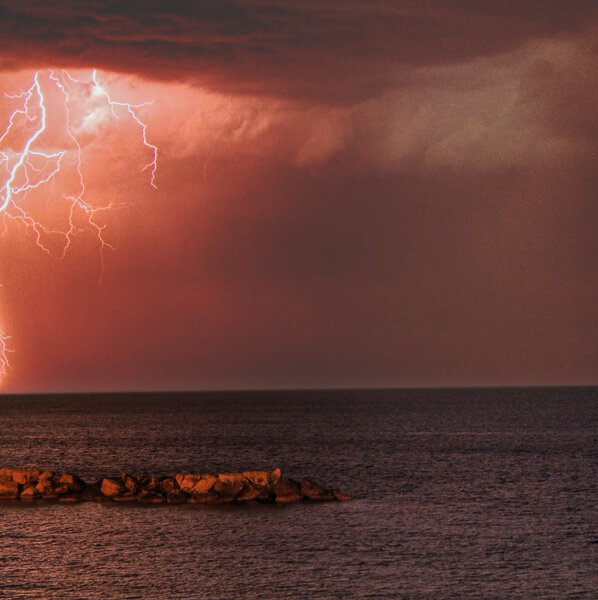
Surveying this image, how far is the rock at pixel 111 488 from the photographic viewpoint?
60500 millimetres

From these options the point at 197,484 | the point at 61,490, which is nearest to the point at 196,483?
the point at 197,484

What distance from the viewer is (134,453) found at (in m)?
100

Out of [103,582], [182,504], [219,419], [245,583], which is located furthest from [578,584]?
[219,419]

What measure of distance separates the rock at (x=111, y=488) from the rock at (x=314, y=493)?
11306 mm

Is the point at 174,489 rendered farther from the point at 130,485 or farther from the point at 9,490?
the point at 9,490

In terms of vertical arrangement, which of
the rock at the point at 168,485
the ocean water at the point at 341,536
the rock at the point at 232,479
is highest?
the rock at the point at 232,479

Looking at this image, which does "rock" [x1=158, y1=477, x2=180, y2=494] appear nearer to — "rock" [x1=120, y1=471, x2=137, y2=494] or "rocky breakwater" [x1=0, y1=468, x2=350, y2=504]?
"rocky breakwater" [x1=0, y1=468, x2=350, y2=504]

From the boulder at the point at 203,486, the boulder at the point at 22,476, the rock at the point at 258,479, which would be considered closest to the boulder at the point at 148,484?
the boulder at the point at 203,486

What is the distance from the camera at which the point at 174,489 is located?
60.2 meters

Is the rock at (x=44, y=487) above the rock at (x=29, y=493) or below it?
above

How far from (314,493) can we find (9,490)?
19061 mm

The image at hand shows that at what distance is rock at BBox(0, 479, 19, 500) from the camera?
6144 cm

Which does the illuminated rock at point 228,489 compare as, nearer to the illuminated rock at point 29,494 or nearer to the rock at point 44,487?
the rock at point 44,487

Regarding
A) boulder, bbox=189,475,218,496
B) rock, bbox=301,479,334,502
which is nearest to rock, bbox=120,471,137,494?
boulder, bbox=189,475,218,496
